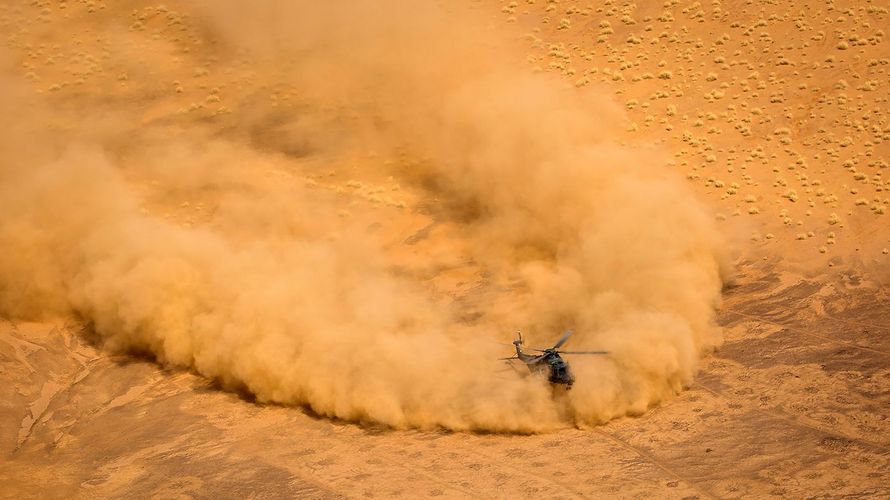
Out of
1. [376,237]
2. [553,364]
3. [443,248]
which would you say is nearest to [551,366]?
[553,364]

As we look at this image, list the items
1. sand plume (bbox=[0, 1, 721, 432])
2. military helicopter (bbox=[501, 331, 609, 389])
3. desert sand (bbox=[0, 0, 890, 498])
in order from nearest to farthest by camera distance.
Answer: military helicopter (bbox=[501, 331, 609, 389]), desert sand (bbox=[0, 0, 890, 498]), sand plume (bbox=[0, 1, 721, 432])

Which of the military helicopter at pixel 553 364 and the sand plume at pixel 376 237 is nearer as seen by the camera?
the military helicopter at pixel 553 364

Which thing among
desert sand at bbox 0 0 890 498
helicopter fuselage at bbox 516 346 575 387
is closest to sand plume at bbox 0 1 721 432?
desert sand at bbox 0 0 890 498

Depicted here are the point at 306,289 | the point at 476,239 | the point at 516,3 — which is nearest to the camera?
the point at 306,289

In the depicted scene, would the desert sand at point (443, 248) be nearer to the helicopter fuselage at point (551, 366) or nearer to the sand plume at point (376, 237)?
the sand plume at point (376, 237)

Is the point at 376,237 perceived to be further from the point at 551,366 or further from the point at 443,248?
the point at 551,366

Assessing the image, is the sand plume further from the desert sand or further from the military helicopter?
the military helicopter

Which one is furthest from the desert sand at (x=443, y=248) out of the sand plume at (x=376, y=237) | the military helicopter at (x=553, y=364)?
the military helicopter at (x=553, y=364)

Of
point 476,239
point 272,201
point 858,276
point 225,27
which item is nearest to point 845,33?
point 858,276

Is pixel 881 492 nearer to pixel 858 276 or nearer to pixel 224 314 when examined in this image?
pixel 858 276
